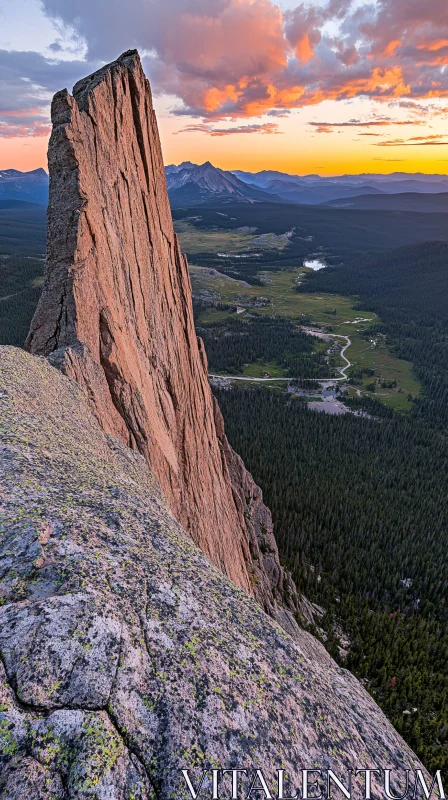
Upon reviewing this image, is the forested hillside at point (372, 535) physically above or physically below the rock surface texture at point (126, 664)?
below

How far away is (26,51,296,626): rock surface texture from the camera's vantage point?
22406mm

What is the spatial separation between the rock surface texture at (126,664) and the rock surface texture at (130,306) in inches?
373

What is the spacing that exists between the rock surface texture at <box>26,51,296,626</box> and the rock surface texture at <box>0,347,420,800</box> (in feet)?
31.1

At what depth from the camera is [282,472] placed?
9619 centimetres

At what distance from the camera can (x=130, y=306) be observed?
29.1 meters

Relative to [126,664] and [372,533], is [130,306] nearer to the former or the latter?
[126,664]

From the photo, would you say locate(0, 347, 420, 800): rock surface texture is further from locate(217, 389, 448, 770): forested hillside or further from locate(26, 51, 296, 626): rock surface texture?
locate(217, 389, 448, 770): forested hillside

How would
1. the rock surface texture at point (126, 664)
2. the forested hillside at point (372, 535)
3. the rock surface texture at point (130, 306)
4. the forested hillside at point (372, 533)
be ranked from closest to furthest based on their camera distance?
the rock surface texture at point (126, 664), the rock surface texture at point (130, 306), the forested hillside at point (372, 535), the forested hillside at point (372, 533)

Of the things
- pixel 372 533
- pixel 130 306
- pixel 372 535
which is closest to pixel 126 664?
pixel 130 306

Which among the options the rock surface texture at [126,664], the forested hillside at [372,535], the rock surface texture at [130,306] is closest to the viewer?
the rock surface texture at [126,664]

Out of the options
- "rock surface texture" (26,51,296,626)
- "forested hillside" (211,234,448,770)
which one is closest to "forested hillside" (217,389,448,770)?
"forested hillside" (211,234,448,770)

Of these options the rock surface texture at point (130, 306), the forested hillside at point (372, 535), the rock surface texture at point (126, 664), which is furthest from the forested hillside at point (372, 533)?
the rock surface texture at point (126, 664)

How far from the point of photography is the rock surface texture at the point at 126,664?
643 centimetres

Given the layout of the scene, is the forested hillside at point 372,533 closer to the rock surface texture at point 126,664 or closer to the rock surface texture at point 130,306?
the rock surface texture at point 130,306
